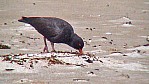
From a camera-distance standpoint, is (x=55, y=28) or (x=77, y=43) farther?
(x=55, y=28)

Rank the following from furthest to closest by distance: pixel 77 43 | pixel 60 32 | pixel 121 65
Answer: pixel 60 32
pixel 77 43
pixel 121 65

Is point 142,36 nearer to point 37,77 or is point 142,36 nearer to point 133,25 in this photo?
point 133,25

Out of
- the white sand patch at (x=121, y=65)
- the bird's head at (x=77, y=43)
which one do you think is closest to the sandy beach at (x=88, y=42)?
the white sand patch at (x=121, y=65)

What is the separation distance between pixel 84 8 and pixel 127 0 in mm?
2096

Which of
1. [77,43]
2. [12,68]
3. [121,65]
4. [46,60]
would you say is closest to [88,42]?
[77,43]

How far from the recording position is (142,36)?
930 centimetres

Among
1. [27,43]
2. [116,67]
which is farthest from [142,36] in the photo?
[116,67]

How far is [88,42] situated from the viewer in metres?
8.64

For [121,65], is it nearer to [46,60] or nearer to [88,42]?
[46,60]

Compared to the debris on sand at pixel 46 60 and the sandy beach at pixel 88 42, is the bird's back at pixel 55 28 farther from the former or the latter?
the debris on sand at pixel 46 60

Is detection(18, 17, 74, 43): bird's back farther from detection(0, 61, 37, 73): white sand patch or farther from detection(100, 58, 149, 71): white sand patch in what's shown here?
detection(0, 61, 37, 73): white sand patch

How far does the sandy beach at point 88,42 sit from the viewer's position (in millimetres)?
5051

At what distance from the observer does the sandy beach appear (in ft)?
16.6

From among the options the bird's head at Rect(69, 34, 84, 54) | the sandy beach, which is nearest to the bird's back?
the bird's head at Rect(69, 34, 84, 54)
